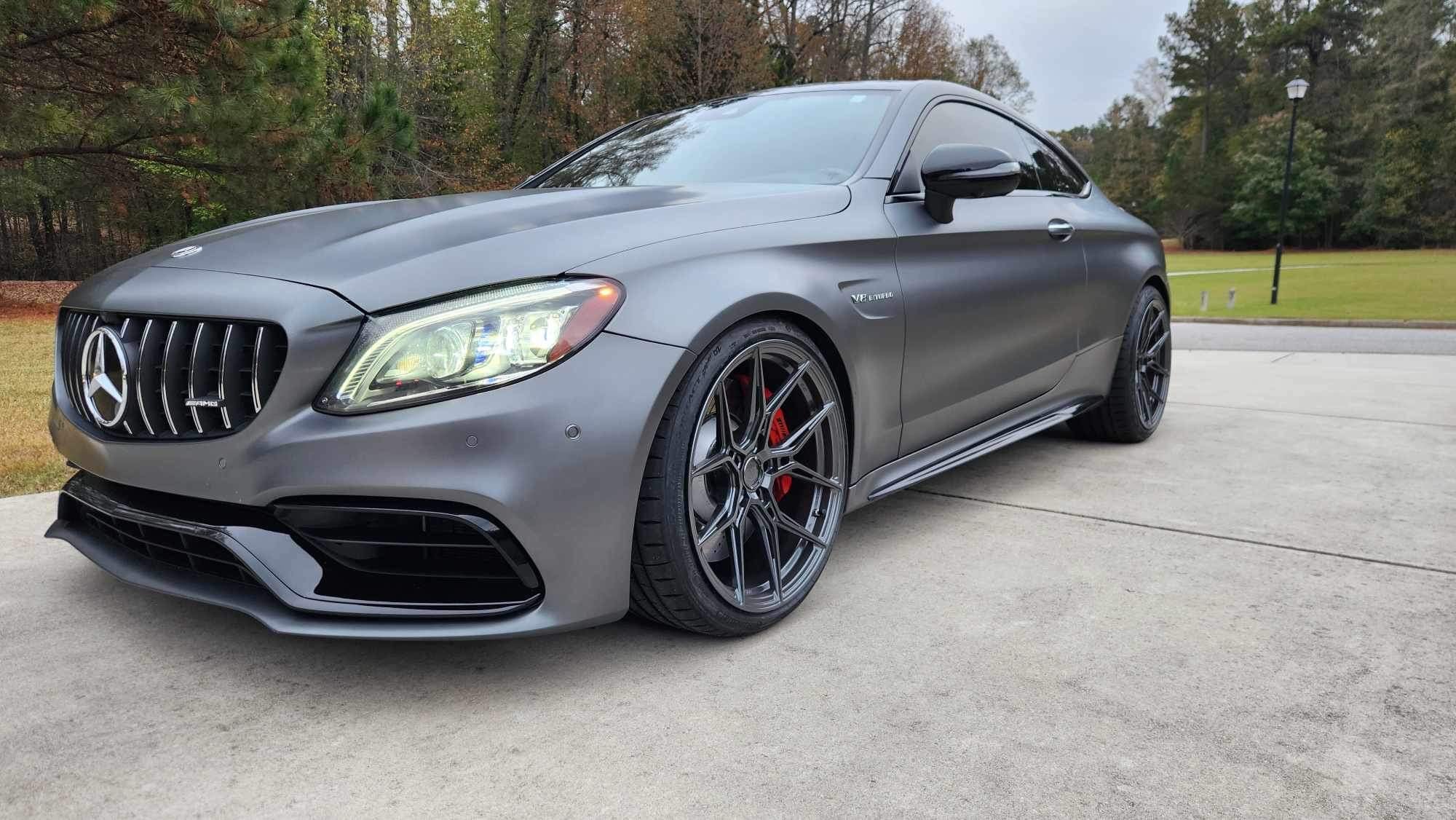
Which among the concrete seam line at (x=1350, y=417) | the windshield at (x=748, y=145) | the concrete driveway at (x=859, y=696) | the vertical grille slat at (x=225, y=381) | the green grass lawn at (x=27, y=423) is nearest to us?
the concrete driveway at (x=859, y=696)

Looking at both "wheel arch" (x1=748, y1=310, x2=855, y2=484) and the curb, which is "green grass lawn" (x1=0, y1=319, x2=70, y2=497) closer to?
"wheel arch" (x1=748, y1=310, x2=855, y2=484)

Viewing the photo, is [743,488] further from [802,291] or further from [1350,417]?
[1350,417]

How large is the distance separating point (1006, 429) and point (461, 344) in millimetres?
2226

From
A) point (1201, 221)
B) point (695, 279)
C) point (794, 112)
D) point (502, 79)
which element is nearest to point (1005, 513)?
point (794, 112)

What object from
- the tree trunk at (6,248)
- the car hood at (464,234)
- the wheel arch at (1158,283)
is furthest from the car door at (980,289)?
the tree trunk at (6,248)

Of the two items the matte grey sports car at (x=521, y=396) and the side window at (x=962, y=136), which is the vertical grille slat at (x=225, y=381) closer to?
the matte grey sports car at (x=521, y=396)

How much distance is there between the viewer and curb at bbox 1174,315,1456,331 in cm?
1459

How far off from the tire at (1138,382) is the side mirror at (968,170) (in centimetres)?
182

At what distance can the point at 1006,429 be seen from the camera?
140 inches

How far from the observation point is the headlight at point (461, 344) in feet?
6.25

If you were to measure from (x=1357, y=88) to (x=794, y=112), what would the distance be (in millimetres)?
72094

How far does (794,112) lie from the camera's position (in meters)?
3.32

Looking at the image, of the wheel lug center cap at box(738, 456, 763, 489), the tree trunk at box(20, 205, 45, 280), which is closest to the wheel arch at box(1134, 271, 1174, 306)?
the wheel lug center cap at box(738, 456, 763, 489)

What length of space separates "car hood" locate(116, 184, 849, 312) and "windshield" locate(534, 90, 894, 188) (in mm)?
254
